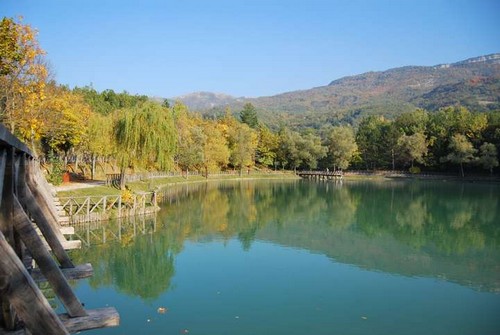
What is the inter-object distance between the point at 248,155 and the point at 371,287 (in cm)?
5629

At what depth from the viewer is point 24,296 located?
289cm

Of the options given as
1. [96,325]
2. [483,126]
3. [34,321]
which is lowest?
→ [96,325]

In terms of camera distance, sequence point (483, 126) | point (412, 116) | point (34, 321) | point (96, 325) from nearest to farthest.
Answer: point (34, 321), point (96, 325), point (483, 126), point (412, 116)

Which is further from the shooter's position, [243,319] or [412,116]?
[412,116]

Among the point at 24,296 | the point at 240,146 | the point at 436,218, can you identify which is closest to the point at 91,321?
the point at 24,296

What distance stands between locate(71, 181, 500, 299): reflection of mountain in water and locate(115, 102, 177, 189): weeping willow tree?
448cm

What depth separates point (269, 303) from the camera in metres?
13.7

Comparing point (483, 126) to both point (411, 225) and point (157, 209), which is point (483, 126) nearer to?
point (411, 225)

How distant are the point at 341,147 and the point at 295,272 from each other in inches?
2470

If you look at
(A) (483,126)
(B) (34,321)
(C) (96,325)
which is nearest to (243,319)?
(C) (96,325)

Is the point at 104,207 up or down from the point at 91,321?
down

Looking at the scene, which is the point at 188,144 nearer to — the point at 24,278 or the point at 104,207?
the point at 104,207

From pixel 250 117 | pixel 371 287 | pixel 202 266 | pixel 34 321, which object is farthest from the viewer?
pixel 250 117

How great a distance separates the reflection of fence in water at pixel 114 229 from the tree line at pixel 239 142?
639 centimetres
